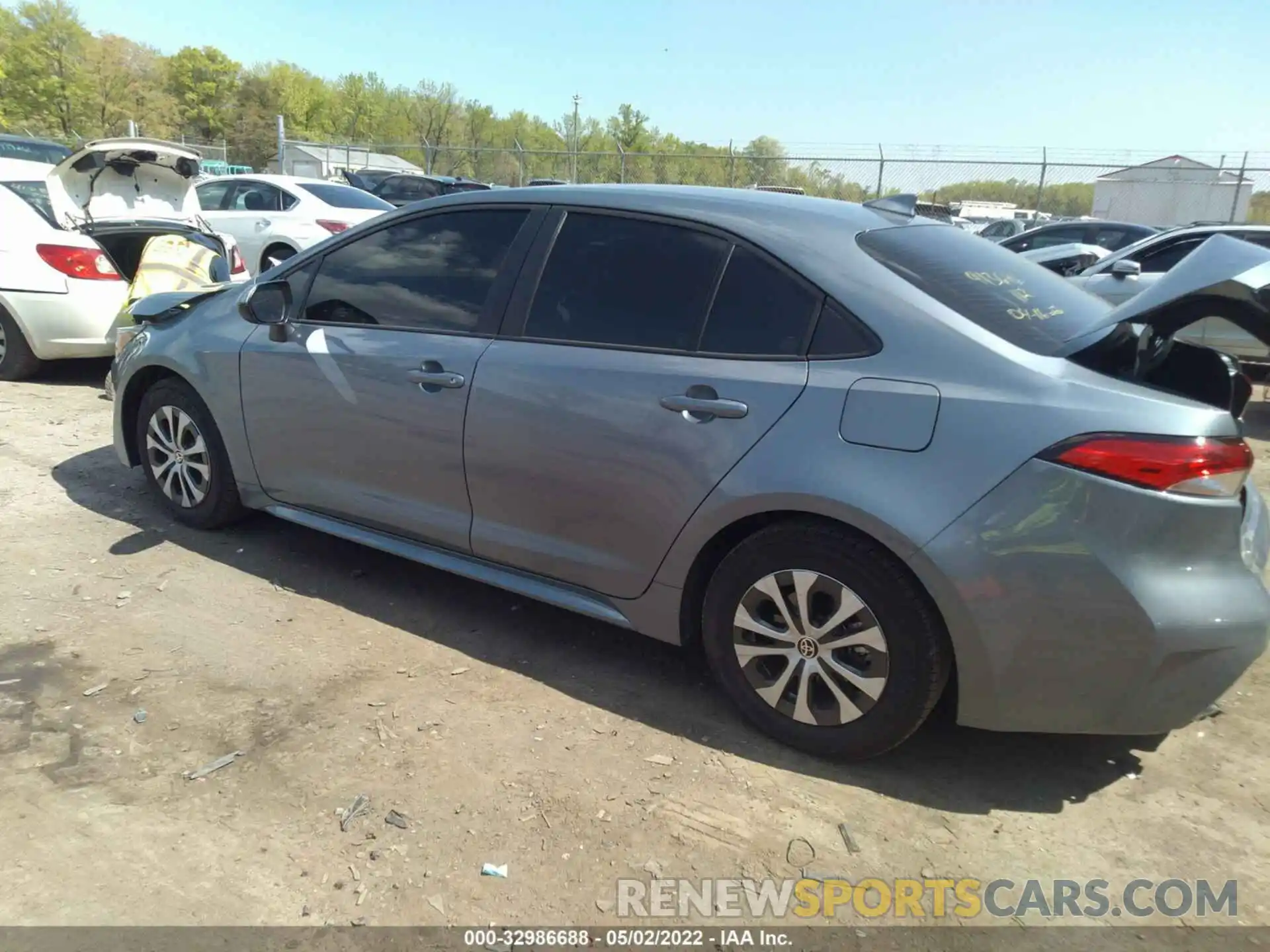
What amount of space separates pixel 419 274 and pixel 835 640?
7.11ft

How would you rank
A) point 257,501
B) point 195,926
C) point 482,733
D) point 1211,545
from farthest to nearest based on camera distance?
point 257,501 → point 482,733 → point 1211,545 → point 195,926

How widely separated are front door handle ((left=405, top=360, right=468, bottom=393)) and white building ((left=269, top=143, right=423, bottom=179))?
27.9m

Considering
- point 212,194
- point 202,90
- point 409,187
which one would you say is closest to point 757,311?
point 212,194

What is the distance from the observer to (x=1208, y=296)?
244 centimetres

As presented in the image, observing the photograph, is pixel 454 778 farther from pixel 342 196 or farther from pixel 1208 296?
pixel 342 196

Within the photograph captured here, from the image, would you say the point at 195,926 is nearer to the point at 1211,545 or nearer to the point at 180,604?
the point at 180,604

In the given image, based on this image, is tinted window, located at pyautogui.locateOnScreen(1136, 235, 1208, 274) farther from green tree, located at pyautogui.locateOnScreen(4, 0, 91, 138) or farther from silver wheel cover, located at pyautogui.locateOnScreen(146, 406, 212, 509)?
green tree, located at pyautogui.locateOnScreen(4, 0, 91, 138)

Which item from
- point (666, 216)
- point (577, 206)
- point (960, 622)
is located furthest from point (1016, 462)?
point (577, 206)

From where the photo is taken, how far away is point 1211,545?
95.3 inches

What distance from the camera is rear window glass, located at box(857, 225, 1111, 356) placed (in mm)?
2691

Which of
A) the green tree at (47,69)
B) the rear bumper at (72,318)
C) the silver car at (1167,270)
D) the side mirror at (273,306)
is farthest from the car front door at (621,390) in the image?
the green tree at (47,69)

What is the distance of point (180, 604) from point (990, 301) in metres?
3.32

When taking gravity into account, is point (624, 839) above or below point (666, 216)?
below

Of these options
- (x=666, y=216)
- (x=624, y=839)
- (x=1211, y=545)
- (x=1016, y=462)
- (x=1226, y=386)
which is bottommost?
(x=624, y=839)
